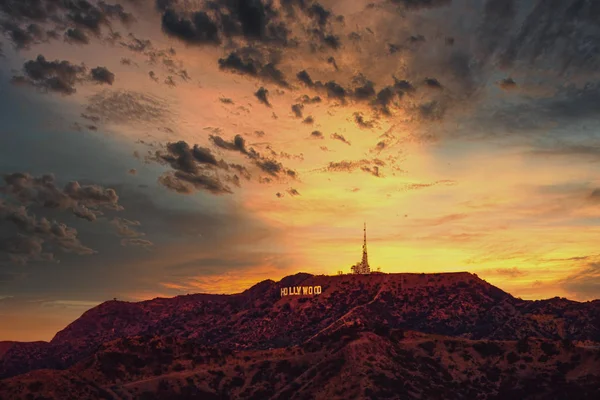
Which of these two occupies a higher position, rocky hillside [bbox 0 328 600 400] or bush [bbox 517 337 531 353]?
bush [bbox 517 337 531 353]

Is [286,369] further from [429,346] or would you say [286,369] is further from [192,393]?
[429,346]

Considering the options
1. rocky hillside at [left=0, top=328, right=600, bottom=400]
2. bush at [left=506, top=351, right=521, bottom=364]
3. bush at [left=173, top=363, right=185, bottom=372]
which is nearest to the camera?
rocky hillside at [left=0, top=328, right=600, bottom=400]

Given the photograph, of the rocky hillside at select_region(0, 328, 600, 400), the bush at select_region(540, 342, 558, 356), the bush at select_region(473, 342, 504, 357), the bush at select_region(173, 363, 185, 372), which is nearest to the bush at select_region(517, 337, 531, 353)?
the rocky hillside at select_region(0, 328, 600, 400)

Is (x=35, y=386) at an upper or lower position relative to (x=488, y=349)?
lower

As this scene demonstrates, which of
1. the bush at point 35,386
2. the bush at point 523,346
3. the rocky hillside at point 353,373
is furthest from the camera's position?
the bush at point 523,346

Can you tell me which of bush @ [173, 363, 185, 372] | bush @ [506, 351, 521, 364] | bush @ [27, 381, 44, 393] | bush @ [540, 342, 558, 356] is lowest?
bush @ [27, 381, 44, 393]

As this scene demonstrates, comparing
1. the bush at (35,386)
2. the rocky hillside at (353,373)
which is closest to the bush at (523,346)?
the rocky hillside at (353,373)

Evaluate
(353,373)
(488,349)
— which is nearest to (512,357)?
(488,349)

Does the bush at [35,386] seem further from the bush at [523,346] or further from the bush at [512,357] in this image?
the bush at [523,346]

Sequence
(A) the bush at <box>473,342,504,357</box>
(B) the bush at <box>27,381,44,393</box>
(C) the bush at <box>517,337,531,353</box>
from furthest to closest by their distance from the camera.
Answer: (A) the bush at <box>473,342,504,357</box>, (C) the bush at <box>517,337,531,353</box>, (B) the bush at <box>27,381,44,393</box>

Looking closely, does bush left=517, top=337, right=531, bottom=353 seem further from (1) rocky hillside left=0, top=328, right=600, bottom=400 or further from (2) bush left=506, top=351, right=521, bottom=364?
(2) bush left=506, top=351, right=521, bottom=364

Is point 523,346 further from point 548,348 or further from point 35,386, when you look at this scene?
point 35,386
